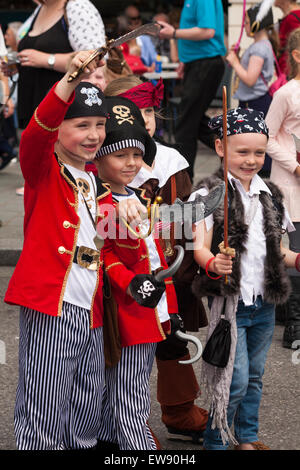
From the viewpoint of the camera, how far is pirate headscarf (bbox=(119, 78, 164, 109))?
3660mm

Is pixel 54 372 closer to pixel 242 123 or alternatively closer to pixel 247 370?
pixel 247 370

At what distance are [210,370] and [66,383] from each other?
649 millimetres

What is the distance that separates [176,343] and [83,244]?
0.88 meters

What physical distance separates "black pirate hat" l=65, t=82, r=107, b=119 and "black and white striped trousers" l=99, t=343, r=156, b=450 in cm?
87

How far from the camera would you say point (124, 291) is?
2.97 meters

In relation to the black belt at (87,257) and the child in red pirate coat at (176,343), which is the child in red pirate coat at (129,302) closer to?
the black belt at (87,257)

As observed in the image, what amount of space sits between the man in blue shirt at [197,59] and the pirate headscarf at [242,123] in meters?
3.82

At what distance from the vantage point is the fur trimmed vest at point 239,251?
326 centimetres

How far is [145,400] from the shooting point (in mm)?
3160

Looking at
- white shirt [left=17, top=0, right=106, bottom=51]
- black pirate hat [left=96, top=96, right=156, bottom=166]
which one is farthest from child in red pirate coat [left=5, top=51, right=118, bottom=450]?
white shirt [left=17, top=0, right=106, bottom=51]

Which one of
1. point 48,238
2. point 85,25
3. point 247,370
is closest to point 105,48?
point 48,238

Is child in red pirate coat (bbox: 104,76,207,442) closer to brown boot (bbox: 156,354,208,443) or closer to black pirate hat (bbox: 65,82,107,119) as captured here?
brown boot (bbox: 156,354,208,443)

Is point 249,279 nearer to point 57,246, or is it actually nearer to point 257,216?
→ point 257,216
